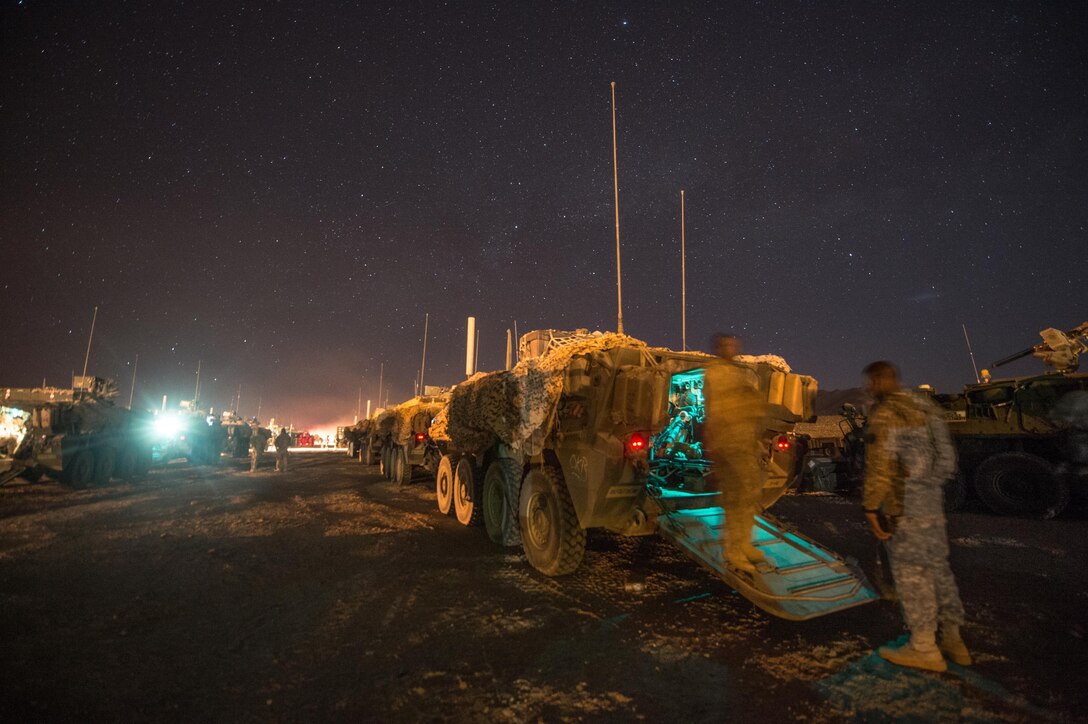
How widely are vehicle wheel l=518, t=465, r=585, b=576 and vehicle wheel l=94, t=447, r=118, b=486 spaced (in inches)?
554

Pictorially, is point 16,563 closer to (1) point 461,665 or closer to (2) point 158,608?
(2) point 158,608

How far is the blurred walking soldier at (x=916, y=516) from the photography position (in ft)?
9.84

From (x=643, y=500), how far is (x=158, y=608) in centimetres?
413

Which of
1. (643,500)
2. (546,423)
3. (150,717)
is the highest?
(546,423)

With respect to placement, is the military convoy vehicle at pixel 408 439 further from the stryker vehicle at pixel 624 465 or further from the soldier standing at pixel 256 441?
the soldier standing at pixel 256 441

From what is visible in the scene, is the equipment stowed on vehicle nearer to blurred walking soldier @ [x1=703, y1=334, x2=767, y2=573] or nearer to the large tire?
the large tire

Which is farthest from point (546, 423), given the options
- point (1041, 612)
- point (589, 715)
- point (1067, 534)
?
point (1067, 534)

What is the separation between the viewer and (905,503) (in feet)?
10.3

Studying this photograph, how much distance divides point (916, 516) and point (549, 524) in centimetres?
303

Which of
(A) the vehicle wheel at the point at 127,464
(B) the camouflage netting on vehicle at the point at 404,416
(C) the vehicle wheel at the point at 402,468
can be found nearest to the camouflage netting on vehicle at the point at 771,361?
(B) the camouflage netting on vehicle at the point at 404,416

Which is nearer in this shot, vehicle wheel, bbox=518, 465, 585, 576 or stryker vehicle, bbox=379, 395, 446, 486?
vehicle wheel, bbox=518, 465, 585, 576

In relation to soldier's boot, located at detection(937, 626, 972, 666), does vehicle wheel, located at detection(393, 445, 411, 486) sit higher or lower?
higher

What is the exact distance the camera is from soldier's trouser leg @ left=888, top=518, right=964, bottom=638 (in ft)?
9.87

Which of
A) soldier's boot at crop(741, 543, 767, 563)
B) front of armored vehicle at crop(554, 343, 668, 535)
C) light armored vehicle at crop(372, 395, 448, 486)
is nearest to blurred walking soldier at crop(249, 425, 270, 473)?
light armored vehicle at crop(372, 395, 448, 486)
